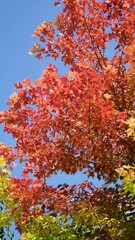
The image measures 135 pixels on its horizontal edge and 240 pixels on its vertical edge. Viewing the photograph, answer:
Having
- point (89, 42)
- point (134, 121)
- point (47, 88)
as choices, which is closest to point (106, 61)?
point (89, 42)

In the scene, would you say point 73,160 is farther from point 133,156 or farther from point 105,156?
point 133,156

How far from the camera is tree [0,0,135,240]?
6.82 metres

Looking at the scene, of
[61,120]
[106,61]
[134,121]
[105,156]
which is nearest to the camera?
[134,121]

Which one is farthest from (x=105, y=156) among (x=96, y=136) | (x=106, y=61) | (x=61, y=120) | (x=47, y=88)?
(x=106, y=61)

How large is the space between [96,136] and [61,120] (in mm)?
769

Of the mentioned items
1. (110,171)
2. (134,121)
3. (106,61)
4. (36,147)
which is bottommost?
(134,121)

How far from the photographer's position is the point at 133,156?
25.5 ft

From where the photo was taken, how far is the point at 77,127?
691cm

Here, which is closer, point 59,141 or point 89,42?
point 59,141

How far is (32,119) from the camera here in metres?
7.51

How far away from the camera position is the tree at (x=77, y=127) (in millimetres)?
6824

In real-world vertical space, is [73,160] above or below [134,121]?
above

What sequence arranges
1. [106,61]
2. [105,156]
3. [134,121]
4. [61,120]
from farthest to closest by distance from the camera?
[106,61] → [105,156] → [61,120] → [134,121]

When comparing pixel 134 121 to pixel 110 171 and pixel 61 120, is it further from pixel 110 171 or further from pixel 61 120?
pixel 110 171
